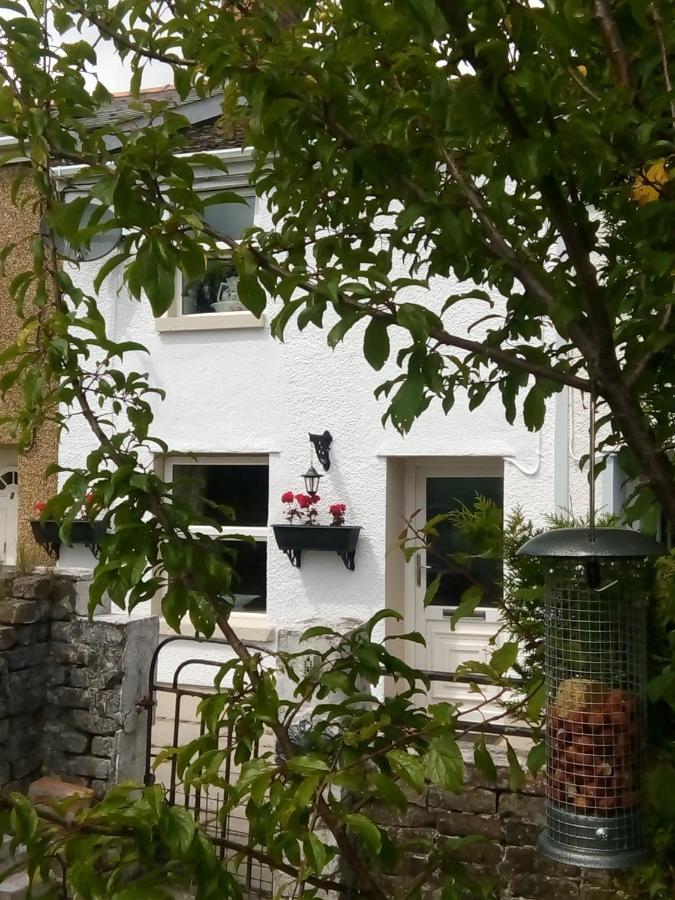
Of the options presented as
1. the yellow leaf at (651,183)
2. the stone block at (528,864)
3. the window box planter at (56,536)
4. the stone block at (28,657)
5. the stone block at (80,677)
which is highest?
the yellow leaf at (651,183)

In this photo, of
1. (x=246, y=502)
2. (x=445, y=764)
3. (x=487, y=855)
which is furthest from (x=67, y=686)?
(x=445, y=764)

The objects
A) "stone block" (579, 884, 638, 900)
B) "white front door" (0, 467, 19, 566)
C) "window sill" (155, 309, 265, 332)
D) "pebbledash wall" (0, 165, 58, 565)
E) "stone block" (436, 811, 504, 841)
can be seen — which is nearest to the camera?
"stone block" (579, 884, 638, 900)

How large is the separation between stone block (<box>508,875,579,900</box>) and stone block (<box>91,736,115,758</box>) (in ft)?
7.15

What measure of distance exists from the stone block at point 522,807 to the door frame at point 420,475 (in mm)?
3643

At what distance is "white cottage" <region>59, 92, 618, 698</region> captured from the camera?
6.96 m

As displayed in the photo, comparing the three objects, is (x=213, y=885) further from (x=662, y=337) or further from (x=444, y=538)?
(x=444, y=538)

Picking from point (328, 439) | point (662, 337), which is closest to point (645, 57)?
point (662, 337)

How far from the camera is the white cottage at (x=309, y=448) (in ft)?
22.9

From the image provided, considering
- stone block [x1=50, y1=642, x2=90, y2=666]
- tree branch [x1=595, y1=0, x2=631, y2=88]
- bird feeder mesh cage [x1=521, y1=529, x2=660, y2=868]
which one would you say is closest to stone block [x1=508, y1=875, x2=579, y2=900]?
bird feeder mesh cage [x1=521, y1=529, x2=660, y2=868]

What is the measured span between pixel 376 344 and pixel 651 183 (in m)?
0.60

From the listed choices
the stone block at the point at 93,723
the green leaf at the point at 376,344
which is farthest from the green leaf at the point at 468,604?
the stone block at the point at 93,723

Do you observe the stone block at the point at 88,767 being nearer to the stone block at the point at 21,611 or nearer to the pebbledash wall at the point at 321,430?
the stone block at the point at 21,611

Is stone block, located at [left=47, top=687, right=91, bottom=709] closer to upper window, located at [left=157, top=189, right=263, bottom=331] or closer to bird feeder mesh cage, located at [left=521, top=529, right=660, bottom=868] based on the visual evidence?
bird feeder mesh cage, located at [left=521, top=529, right=660, bottom=868]

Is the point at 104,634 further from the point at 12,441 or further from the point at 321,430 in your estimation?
the point at 12,441
